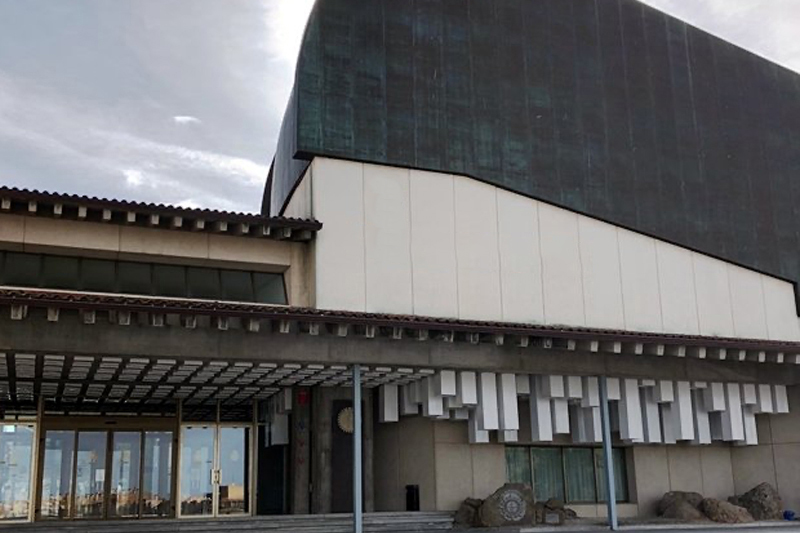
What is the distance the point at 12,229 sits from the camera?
18.5m

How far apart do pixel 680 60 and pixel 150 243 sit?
17117mm

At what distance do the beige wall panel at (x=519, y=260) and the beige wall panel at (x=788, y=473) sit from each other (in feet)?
27.9

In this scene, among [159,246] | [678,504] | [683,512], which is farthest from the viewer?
[678,504]

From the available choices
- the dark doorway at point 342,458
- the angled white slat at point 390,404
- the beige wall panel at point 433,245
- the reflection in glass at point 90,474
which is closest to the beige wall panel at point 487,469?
the angled white slat at point 390,404

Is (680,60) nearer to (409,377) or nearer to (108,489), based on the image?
(409,377)

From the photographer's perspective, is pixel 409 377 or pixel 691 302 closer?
pixel 409 377

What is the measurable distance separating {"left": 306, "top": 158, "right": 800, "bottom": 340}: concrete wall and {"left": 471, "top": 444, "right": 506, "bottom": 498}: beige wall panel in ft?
11.1

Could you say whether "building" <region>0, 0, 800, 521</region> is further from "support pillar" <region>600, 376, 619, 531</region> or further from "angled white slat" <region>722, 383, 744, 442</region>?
"support pillar" <region>600, 376, 619, 531</region>

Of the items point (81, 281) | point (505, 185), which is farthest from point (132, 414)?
point (505, 185)

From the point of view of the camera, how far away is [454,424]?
21.6m

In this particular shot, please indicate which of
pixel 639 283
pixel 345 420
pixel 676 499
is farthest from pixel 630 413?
pixel 345 420

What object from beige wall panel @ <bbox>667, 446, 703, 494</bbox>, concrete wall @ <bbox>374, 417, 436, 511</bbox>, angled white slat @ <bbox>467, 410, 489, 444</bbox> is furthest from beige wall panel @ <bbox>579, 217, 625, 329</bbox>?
concrete wall @ <bbox>374, 417, 436, 511</bbox>

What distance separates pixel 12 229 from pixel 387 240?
842cm

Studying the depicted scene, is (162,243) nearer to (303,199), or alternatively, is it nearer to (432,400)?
(303,199)
